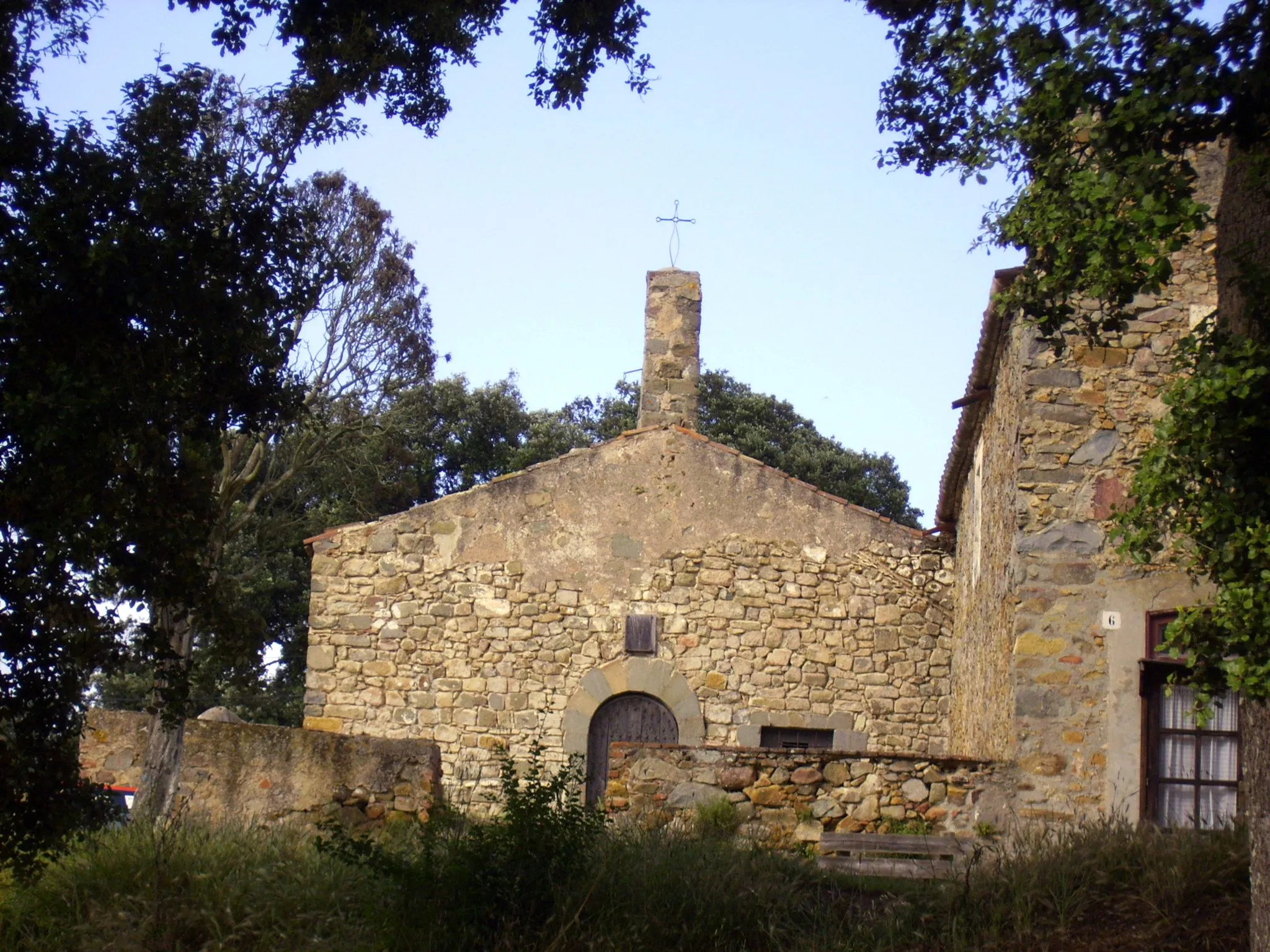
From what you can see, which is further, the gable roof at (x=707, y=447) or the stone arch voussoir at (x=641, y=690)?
the gable roof at (x=707, y=447)

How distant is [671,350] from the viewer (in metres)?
16.2

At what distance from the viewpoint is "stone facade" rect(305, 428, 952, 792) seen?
14203 millimetres

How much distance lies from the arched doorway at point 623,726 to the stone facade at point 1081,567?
4.69m

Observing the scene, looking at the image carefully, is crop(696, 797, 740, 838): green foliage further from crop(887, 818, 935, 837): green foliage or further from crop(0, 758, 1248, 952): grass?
crop(0, 758, 1248, 952): grass

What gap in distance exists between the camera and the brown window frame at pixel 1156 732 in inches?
366

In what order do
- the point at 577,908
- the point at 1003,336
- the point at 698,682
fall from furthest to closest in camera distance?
the point at 698,682 → the point at 1003,336 → the point at 577,908

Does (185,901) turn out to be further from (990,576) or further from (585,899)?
(990,576)

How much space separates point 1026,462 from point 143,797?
8002 mm

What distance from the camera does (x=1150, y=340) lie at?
970 cm

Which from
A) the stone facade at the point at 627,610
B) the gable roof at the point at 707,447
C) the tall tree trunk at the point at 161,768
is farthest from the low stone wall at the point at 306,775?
the gable roof at the point at 707,447

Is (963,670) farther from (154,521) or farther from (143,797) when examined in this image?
(154,521)

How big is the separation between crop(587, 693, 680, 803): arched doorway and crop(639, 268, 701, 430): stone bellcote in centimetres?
341

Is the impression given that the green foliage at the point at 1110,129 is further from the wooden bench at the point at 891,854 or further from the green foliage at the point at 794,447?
the green foliage at the point at 794,447

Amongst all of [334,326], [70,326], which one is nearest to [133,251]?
[70,326]
